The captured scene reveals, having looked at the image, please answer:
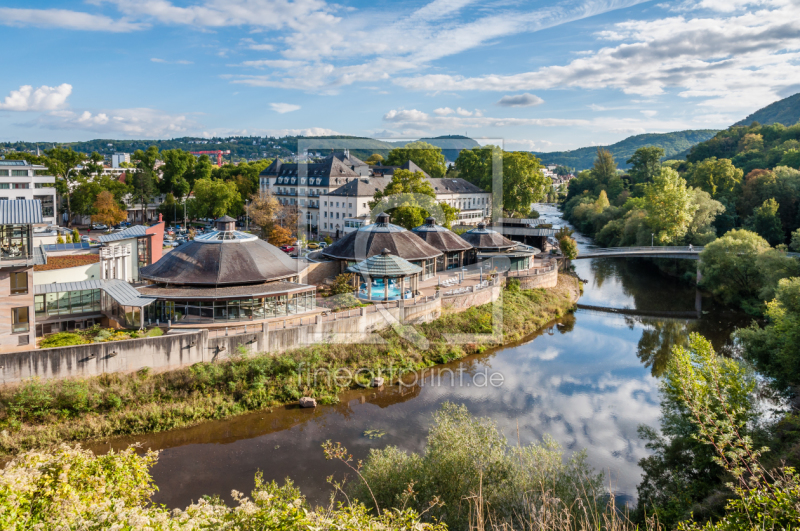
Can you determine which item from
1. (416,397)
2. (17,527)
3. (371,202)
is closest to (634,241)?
(371,202)

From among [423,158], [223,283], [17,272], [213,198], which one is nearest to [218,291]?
[223,283]

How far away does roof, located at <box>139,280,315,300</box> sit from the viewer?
85.1ft

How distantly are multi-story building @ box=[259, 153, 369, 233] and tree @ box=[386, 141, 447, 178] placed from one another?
497 inches

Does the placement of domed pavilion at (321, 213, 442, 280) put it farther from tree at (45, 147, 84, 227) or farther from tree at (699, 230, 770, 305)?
tree at (45, 147, 84, 227)

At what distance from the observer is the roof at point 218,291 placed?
1021 inches

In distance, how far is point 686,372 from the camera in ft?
56.9

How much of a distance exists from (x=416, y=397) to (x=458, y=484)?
11.8 metres

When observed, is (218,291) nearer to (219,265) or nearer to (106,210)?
(219,265)

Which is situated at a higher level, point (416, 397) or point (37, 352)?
point (37, 352)

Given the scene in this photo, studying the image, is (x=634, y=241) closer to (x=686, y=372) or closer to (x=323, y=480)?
(x=686, y=372)

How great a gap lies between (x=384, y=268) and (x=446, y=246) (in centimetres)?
1256

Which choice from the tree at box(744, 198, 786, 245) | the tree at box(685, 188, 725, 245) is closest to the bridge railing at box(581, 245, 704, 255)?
the tree at box(685, 188, 725, 245)

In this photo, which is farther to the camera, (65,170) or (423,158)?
(423,158)

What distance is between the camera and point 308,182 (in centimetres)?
7138
